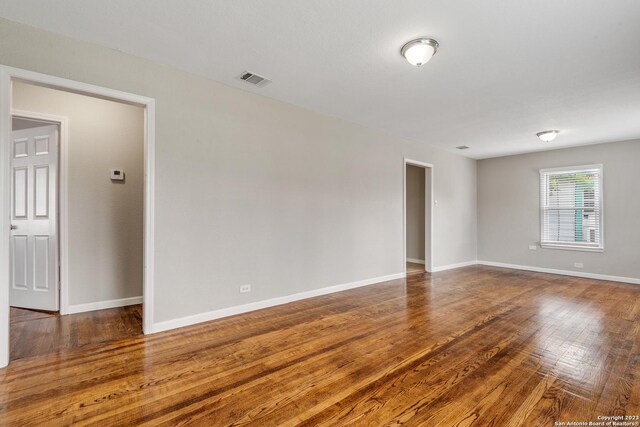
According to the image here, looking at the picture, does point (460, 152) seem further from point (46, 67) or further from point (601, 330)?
point (46, 67)

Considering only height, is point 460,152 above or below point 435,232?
above

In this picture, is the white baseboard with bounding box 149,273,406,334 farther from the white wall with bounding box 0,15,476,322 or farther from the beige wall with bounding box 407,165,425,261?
the beige wall with bounding box 407,165,425,261

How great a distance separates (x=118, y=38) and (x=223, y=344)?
2842 mm

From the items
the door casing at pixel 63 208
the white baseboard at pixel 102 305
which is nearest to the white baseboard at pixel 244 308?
the white baseboard at pixel 102 305

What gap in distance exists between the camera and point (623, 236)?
18.1 ft

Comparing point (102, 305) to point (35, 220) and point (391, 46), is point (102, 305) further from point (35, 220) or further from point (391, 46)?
point (391, 46)

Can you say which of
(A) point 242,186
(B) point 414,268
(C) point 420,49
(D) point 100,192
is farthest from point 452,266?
(D) point 100,192

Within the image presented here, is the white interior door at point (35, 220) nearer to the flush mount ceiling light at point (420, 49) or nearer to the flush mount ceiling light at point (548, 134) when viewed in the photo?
the flush mount ceiling light at point (420, 49)

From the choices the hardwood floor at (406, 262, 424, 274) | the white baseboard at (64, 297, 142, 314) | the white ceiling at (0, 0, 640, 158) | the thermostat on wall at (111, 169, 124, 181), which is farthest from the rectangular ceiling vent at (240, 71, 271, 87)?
the hardwood floor at (406, 262, 424, 274)

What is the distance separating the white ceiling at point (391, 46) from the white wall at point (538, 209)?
2.03 m

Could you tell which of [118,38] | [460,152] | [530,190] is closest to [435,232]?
[460,152]

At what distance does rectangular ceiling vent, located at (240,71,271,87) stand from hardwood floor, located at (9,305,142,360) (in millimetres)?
2860

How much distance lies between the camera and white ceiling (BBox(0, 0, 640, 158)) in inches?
84.5

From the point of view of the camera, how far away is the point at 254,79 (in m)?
3.29
